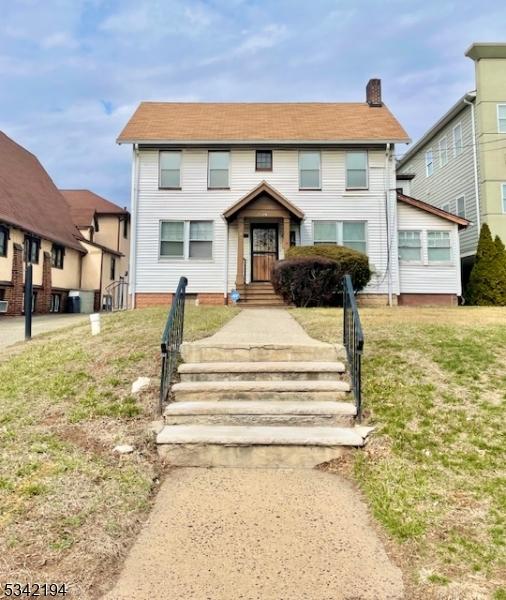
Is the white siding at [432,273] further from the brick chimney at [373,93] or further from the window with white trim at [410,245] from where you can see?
the brick chimney at [373,93]

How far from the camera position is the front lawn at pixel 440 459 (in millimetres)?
2508

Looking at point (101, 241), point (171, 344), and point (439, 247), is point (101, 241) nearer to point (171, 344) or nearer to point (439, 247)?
point (439, 247)

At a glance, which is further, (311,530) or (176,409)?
(176,409)

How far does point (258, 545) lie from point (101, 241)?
3135 centimetres

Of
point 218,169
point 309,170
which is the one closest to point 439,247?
point 309,170

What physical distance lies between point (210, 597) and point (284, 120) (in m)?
18.7

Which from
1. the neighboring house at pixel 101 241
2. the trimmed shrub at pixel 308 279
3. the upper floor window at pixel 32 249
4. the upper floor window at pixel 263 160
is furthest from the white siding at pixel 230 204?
the neighboring house at pixel 101 241

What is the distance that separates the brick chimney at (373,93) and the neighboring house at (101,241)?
16.5 meters

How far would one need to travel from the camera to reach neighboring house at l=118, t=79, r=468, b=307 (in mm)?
Result: 16672

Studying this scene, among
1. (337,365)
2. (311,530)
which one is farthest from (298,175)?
(311,530)

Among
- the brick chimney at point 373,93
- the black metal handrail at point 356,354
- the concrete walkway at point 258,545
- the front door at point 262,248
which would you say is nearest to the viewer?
the concrete walkway at point 258,545

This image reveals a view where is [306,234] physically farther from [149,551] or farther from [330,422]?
[149,551]

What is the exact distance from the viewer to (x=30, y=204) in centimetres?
2242

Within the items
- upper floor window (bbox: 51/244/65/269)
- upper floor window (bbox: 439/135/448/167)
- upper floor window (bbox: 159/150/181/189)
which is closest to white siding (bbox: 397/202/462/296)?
upper floor window (bbox: 439/135/448/167)
